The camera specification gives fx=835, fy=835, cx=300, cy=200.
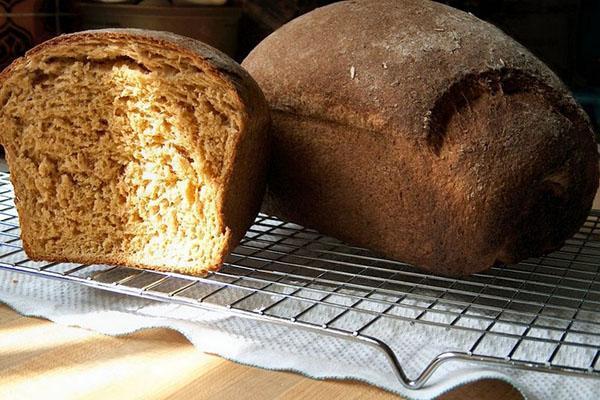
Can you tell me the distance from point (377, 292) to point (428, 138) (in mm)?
239

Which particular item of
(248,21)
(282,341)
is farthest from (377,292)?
(248,21)

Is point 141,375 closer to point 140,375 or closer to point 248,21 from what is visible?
point 140,375

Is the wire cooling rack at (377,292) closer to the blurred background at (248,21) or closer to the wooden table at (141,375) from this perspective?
the wooden table at (141,375)

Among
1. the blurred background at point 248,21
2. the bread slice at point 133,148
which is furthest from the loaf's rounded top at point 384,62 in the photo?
the blurred background at point 248,21

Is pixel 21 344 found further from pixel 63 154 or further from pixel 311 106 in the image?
pixel 311 106

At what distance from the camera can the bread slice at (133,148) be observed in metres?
1.23

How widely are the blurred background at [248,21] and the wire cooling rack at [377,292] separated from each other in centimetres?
102

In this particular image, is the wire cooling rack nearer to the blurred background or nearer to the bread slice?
the bread slice

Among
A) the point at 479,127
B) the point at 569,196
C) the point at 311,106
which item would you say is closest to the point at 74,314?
the point at 311,106

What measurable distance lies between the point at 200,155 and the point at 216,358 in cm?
32

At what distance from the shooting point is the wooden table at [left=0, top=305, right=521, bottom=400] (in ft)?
3.29

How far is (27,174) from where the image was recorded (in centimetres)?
135

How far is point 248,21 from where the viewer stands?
10.1 ft

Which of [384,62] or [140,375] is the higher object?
[384,62]
